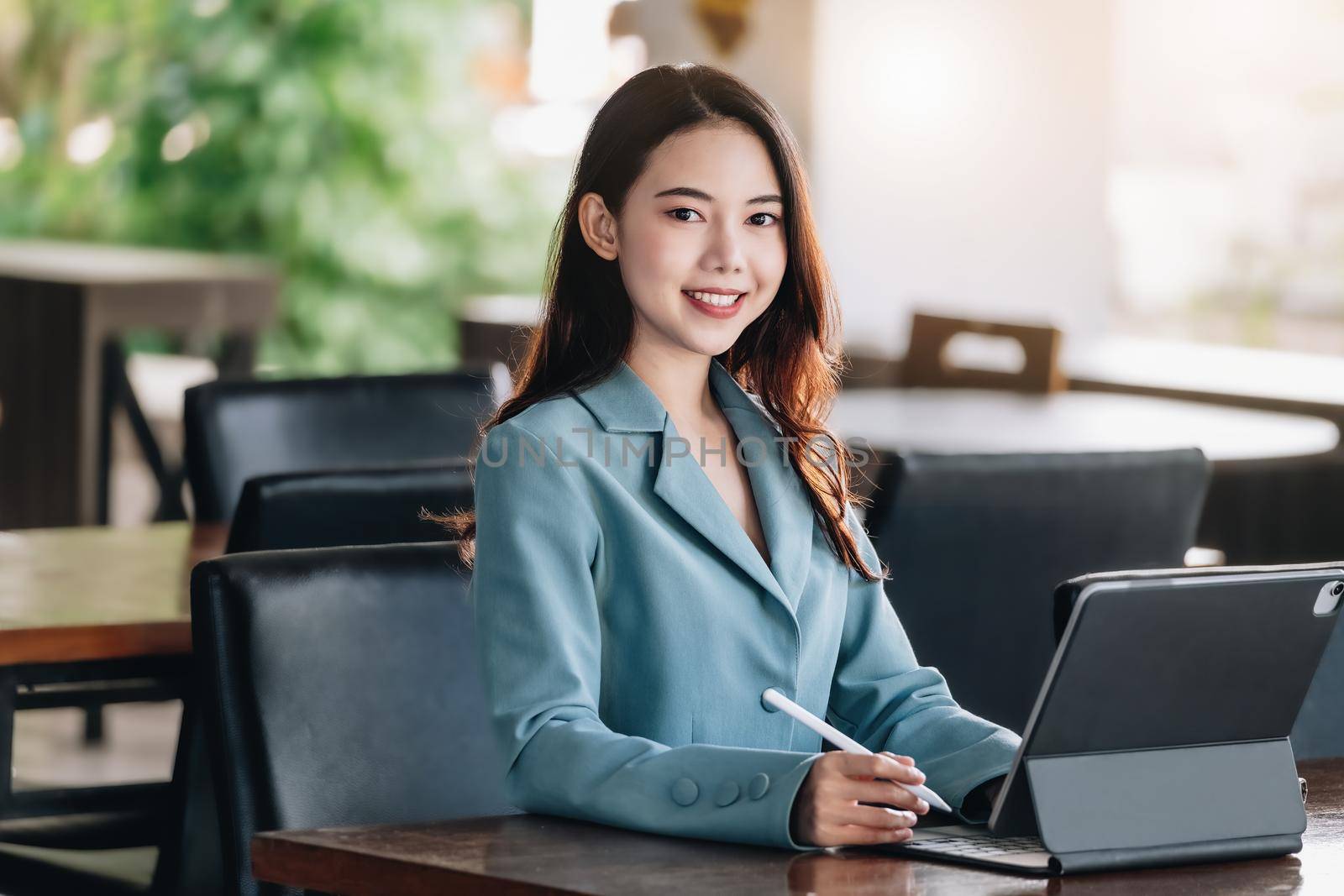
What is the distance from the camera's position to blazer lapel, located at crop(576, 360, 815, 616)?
4.42 ft

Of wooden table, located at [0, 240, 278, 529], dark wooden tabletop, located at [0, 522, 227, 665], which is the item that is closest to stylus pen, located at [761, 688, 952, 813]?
dark wooden tabletop, located at [0, 522, 227, 665]

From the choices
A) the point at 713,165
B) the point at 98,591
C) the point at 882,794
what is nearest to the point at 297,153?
the point at 98,591

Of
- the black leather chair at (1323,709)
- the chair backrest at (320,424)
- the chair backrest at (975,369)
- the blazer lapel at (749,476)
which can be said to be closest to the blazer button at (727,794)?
the blazer lapel at (749,476)

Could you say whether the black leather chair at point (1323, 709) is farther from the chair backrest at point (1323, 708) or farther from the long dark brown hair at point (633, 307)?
the long dark brown hair at point (633, 307)

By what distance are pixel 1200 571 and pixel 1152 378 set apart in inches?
135

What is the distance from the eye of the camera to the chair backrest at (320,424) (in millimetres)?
2770

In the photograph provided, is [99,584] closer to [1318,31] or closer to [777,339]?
[777,339]

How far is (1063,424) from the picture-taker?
3637mm

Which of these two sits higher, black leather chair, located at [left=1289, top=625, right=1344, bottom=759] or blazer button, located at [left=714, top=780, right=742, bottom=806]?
blazer button, located at [left=714, top=780, right=742, bottom=806]

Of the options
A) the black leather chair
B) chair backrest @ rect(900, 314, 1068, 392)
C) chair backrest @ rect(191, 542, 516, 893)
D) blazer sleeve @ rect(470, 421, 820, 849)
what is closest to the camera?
Result: blazer sleeve @ rect(470, 421, 820, 849)

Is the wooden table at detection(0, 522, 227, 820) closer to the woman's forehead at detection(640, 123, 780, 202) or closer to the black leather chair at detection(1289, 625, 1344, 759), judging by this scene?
the woman's forehead at detection(640, 123, 780, 202)

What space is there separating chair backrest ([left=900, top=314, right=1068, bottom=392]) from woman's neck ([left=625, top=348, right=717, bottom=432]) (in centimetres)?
286

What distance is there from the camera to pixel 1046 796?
1.11 meters

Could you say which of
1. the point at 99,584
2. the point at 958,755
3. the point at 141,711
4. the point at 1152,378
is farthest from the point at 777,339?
the point at 141,711
